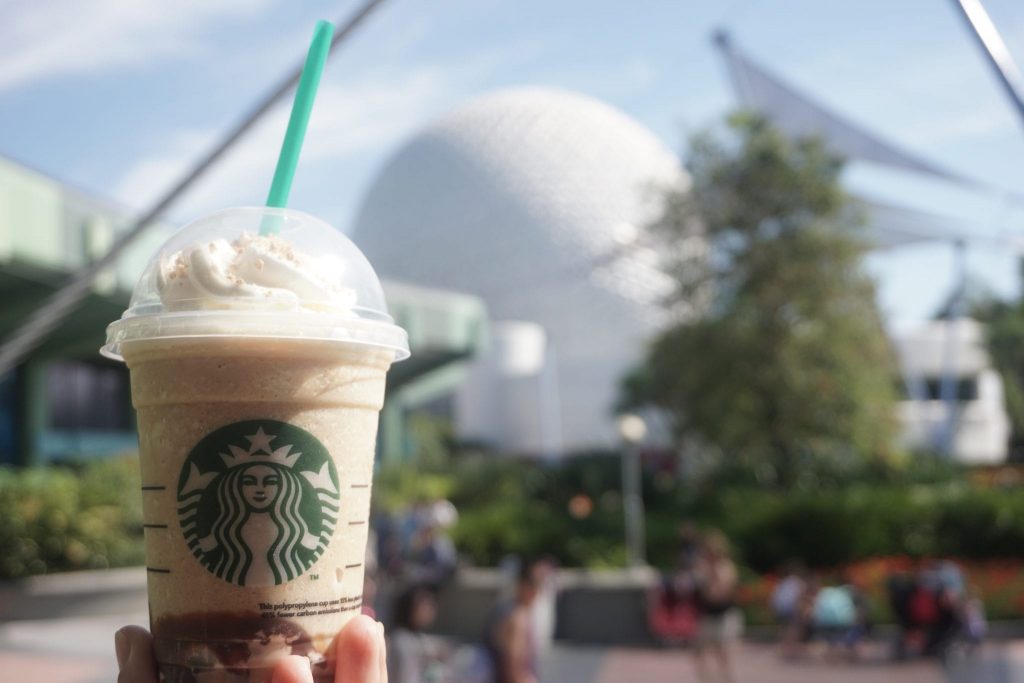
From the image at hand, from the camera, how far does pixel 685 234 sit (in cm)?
1838

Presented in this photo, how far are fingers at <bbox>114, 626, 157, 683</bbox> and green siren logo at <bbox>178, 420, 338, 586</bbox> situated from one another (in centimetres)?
16

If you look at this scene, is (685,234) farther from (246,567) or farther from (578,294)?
(578,294)

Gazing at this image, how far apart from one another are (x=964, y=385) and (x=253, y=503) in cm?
4358

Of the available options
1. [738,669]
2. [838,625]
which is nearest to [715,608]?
[738,669]

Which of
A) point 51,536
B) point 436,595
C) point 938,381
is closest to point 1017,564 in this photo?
point 436,595

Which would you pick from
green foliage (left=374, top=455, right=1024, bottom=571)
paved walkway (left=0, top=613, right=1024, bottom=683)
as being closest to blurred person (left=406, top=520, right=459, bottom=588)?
paved walkway (left=0, top=613, right=1024, bottom=683)

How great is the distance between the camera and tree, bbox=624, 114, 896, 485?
55.0 ft

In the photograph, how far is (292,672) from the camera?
1.44m

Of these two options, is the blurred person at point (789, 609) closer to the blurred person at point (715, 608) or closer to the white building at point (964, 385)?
the blurred person at point (715, 608)

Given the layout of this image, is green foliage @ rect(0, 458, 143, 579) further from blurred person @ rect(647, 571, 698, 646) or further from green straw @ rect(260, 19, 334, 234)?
green straw @ rect(260, 19, 334, 234)

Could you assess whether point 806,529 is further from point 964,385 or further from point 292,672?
point 964,385

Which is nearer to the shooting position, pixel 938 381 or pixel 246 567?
pixel 246 567

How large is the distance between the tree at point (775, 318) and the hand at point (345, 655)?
1560cm

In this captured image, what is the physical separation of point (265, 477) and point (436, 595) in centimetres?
1054
